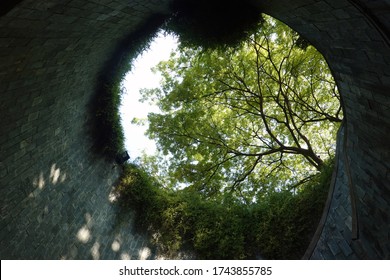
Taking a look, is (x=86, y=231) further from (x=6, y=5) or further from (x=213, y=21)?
(x=213, y=21)

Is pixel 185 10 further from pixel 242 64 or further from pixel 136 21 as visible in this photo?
pixel 242 64

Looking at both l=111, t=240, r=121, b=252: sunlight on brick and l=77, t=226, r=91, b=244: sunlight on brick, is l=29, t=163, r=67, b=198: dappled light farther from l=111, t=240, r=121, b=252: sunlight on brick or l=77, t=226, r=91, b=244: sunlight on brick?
l=111, t=240, r=121, b=252: sunlight on brick

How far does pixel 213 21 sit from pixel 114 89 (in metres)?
2.92

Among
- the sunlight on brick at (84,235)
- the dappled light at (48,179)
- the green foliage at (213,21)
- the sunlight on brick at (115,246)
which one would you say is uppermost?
the green foliage at (213,21)

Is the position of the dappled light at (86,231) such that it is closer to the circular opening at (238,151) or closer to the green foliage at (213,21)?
the circular opening at (238,151)

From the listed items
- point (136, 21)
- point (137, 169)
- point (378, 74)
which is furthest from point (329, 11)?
point (137, 169)

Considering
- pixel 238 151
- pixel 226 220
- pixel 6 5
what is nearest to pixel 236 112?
pixel 238 151

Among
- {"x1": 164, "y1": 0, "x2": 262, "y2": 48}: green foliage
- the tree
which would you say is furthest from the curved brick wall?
the tree

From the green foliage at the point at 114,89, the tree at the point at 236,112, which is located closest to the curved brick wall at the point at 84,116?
the green foliage at the point at 114,89

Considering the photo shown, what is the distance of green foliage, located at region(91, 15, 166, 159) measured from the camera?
6.34m

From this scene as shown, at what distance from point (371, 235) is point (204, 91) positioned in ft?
25.2

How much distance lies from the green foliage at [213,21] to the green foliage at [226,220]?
153 inches

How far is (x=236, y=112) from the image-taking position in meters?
11.7

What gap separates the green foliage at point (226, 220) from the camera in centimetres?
727
